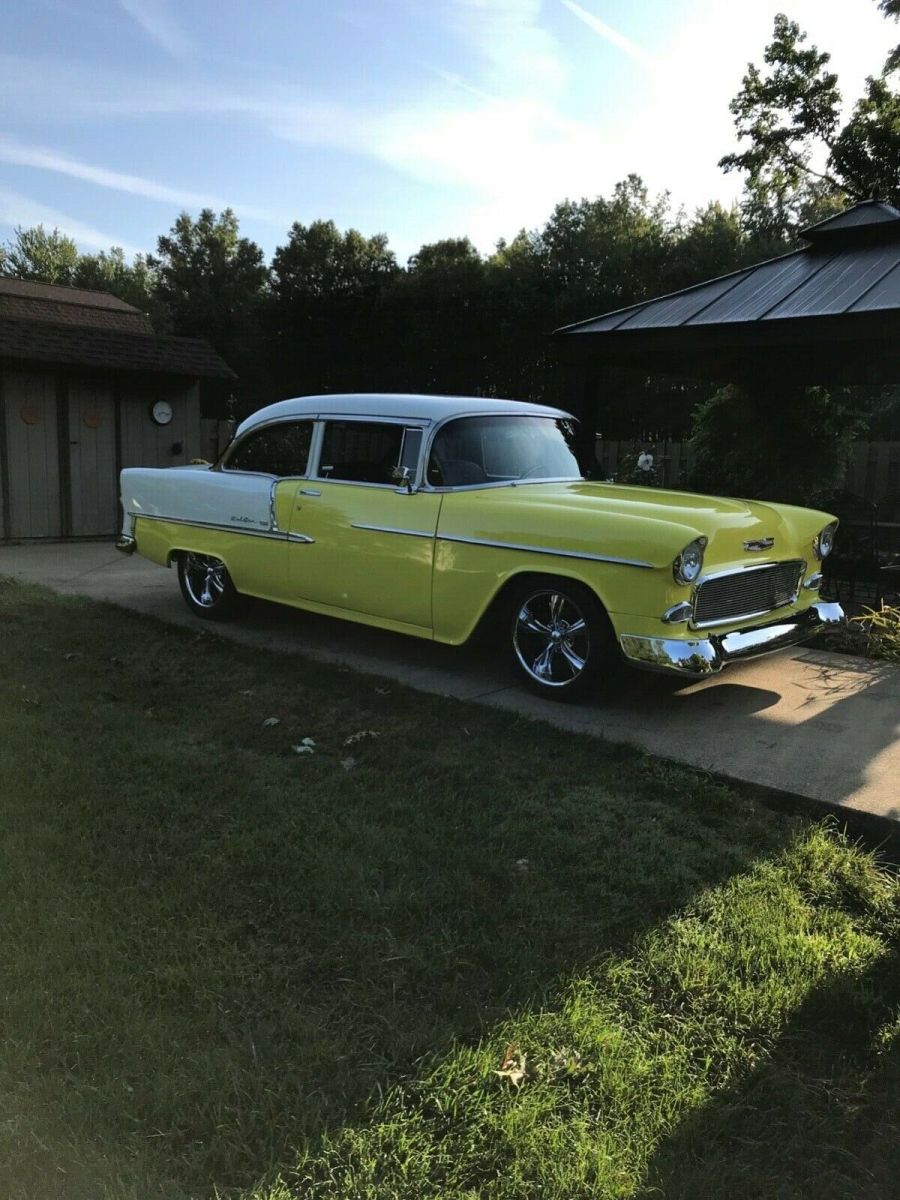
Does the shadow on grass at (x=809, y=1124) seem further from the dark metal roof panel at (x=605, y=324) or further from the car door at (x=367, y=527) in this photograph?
the dark metal roof panel at (x=605, y=324)

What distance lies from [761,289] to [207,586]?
5802 mm

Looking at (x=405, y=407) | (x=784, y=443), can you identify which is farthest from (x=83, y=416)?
(x=784, y=443)

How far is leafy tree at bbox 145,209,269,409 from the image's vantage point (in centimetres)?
3697

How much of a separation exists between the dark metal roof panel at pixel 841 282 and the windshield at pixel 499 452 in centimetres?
269

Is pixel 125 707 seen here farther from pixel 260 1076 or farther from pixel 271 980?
pixel 260 1076

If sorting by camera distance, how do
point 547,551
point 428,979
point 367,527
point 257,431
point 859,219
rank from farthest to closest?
1. point 859,219
2. point 257,431
3. point 367,527
4. point 547,551
5. point 428,979

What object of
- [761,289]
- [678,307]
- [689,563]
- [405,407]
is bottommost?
[689,563]

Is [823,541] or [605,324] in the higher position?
[605,324]

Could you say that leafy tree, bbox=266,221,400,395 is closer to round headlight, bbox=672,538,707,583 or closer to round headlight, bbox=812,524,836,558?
round headlight, bbox=812,524,836,558

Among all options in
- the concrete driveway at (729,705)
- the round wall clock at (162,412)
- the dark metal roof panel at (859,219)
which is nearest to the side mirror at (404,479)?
the concrete driveway at (729,705)

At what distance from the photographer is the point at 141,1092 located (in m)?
2.12

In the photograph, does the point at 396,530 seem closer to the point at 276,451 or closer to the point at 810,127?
the point at 276,451

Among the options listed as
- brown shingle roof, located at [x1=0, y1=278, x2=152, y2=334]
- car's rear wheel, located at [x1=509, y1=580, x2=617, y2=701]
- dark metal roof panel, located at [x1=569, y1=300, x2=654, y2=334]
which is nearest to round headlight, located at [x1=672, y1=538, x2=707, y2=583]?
car's rear wheel, located at [x1=509, y1=580, x2=617, y2=701]

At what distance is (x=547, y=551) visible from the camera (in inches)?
195
